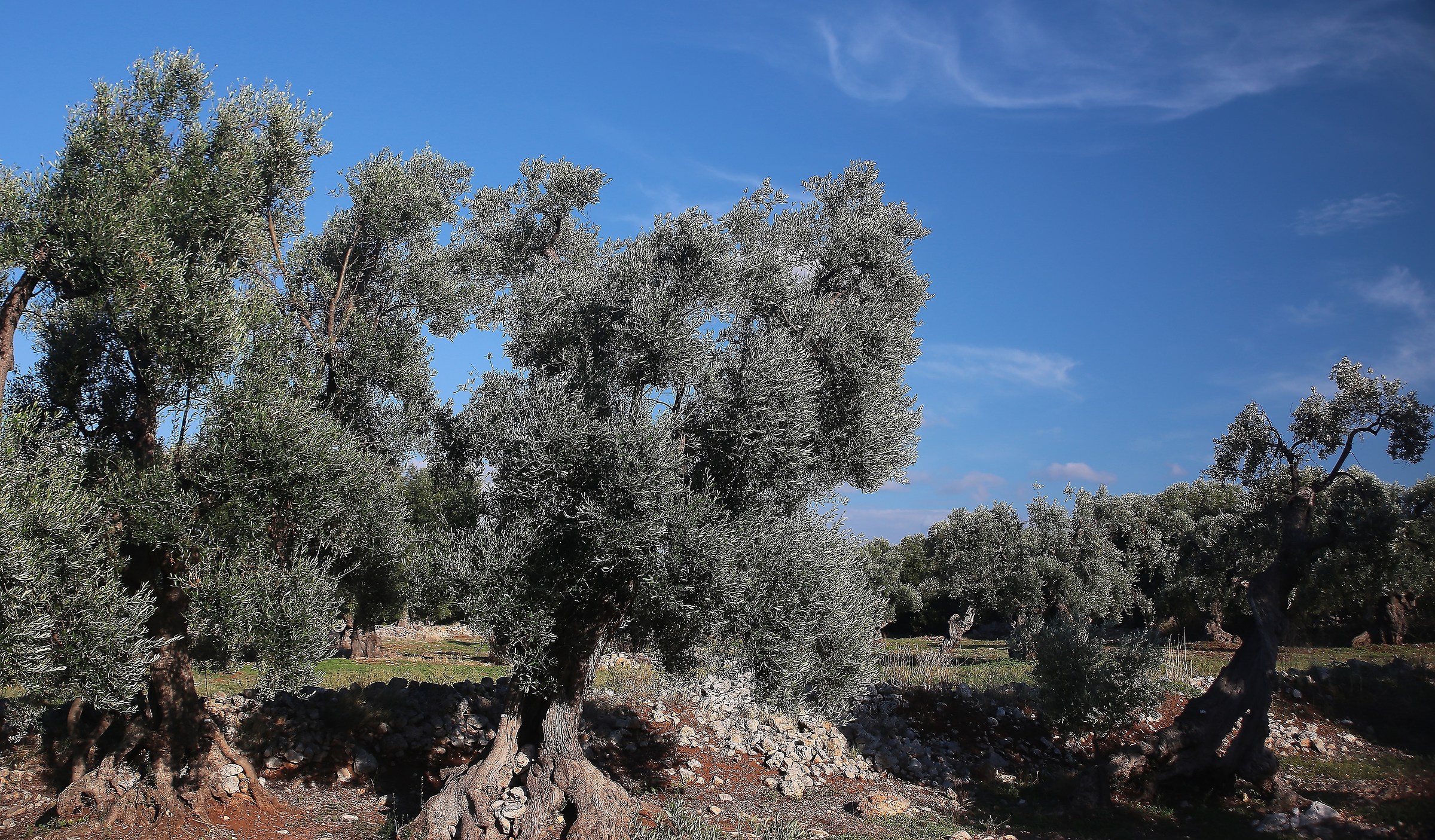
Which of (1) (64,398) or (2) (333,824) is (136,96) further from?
(2) (333,824)

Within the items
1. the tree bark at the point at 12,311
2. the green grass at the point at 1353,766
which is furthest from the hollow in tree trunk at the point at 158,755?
the green grass at the point at 1353,766

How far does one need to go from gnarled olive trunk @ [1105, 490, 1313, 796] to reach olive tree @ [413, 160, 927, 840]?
8384mm

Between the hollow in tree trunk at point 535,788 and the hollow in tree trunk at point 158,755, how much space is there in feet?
12.1

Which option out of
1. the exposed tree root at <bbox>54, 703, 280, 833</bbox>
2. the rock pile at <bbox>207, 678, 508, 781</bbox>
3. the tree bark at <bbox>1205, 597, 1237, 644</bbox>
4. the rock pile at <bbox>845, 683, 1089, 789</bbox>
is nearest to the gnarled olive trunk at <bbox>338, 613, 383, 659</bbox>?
the rock pile at <bbox>207, 678, 508, 781</bbox>

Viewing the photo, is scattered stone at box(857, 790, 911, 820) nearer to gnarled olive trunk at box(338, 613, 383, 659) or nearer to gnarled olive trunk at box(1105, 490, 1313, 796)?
gnarled olive trunk at box(1105, 490, 1313, 796)

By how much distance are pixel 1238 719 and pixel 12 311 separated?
24.3m

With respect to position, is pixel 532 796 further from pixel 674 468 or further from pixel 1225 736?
pixel 1225 736

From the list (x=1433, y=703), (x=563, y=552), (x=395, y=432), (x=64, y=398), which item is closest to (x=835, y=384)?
(x=563, y=552)

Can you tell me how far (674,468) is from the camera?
1248 cm

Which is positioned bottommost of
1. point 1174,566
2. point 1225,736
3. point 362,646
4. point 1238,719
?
point 362,646

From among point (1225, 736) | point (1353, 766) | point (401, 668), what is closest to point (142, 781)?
point (401, 668)

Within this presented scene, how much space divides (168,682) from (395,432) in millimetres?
5540

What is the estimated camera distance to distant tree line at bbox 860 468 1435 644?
25.6 m

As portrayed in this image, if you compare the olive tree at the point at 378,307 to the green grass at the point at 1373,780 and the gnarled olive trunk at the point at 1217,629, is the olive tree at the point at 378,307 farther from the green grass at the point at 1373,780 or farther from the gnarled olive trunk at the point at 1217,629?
the gnarled olive trunk at the point at 1217,629
